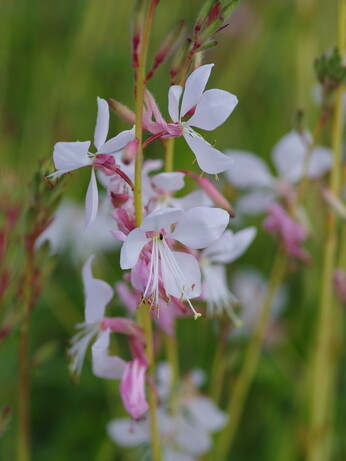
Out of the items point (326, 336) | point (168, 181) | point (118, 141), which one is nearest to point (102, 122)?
point (118, 141)

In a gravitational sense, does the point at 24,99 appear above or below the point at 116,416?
above

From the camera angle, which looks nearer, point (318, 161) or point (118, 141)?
point (118, 141)

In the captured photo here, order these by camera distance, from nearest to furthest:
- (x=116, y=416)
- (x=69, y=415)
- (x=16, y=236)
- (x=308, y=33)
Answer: (x=16, y=236)
(x=116, y=416)
(x=69, y=415)
(x=308, y=33)

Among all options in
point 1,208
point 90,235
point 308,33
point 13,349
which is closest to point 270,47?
point 308,33

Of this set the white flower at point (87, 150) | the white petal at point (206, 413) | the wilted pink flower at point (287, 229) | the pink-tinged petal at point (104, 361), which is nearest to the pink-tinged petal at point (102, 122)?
the white flower at point (87, 150)

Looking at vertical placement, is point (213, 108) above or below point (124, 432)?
above

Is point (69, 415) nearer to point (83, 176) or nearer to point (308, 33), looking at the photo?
point (83, 176)

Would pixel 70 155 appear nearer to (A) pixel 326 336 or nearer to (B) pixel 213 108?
(B) pixel 213 108
